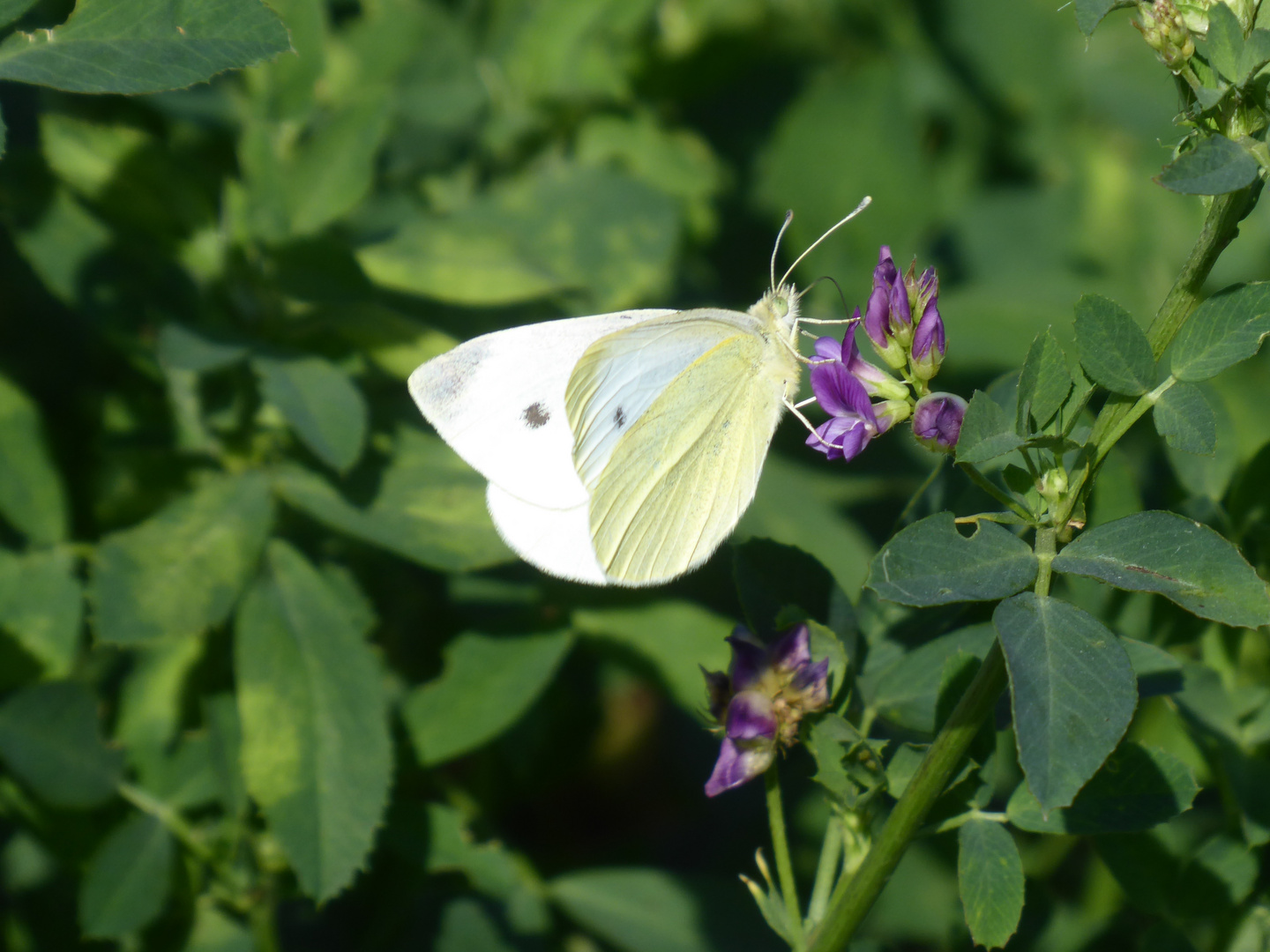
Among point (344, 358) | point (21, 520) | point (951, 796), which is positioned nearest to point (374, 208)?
point (344, 358)

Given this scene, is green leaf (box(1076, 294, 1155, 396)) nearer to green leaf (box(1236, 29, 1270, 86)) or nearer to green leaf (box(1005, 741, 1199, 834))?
green leaf (box(1236, 29, 1270, 86))

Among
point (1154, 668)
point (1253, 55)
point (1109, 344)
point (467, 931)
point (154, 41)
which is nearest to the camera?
point (1253, 55)

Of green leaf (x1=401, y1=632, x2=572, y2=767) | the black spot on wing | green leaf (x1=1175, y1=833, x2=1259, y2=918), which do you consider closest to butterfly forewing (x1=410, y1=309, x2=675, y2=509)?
the black spot on wing

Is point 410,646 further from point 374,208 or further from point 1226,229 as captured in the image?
point 1226,229

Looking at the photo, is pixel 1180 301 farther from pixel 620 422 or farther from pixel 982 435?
pixel 620 422

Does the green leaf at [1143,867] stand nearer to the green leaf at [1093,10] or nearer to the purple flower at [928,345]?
the purple flower at [928,345]

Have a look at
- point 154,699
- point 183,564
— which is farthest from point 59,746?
point 183,564
